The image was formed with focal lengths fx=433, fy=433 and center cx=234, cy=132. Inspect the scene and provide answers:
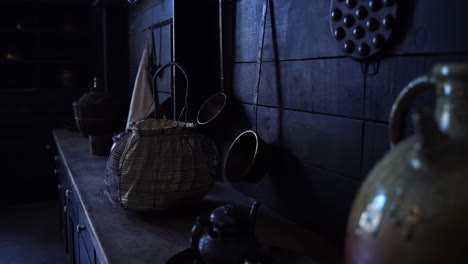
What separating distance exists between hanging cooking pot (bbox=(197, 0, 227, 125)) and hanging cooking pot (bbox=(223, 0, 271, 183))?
227 mm

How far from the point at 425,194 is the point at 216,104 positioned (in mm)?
1224

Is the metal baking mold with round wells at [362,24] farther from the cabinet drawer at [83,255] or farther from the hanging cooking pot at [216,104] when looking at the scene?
the cabinet drawer at [83,255]

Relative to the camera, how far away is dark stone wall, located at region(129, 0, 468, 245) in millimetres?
817

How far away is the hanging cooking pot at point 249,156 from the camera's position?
1.25 metres

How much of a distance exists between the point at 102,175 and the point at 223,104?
1.80ft

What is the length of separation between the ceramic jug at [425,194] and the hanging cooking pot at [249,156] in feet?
2.45

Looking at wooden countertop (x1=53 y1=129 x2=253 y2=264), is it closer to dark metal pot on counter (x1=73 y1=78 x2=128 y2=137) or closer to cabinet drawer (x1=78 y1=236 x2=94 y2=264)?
cabinet drawer (x1=78 y1=236 x2=94 y2=264)

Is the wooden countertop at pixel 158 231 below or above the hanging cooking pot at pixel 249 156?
below

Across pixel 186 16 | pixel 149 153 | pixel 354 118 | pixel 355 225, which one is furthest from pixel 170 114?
pixel 355 225

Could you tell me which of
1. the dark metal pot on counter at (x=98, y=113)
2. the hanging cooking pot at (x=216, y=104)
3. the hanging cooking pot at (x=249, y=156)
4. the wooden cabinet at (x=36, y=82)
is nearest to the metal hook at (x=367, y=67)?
the hanging cooking pot at (x=249, y=156)

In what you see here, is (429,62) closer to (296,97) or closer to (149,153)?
(296,97)

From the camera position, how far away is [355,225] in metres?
0.49

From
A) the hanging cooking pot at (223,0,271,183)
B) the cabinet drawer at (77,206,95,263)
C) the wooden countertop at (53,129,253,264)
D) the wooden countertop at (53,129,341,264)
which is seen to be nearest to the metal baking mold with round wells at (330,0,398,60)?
the hanging cooking pot at (223,0,271,183)

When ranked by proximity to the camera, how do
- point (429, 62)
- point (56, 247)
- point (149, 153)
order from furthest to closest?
point (56, 247)
point (149, 153)
point (429, 62)
